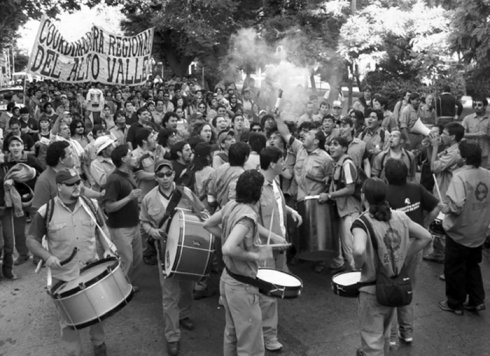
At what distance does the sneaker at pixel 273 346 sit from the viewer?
4.58 metres

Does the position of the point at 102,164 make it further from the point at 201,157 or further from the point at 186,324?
the point at 186,324

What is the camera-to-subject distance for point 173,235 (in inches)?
177

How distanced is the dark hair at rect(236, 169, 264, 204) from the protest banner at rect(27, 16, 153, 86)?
908 cm

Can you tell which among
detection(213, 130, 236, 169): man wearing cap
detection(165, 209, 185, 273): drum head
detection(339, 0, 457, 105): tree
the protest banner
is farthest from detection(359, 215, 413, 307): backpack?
detection(339, 0, 457, 105): tree

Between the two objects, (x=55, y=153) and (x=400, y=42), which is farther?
(x=400, y=42)

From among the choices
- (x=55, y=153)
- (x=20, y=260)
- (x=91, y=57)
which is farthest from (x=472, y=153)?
(x=91, y=57)

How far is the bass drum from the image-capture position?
559 cm

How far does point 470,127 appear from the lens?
8.63 metres

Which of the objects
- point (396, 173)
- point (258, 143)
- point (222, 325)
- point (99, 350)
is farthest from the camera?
point (258, 143)

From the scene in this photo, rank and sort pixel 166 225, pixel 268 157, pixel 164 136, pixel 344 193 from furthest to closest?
pixel 164 136 → pixel 344 193 → pixel 268 157 → pixel 166 225

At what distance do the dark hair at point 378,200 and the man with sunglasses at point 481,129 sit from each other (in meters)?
4.97

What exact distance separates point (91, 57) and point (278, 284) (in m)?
11.2

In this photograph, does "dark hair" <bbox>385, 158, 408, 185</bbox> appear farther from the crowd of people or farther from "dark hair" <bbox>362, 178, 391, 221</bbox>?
"dark hair" <bbox>362, 178, 391, 221</bbox>

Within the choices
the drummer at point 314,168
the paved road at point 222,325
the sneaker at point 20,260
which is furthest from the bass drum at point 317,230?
the sneaker at point 20,260
